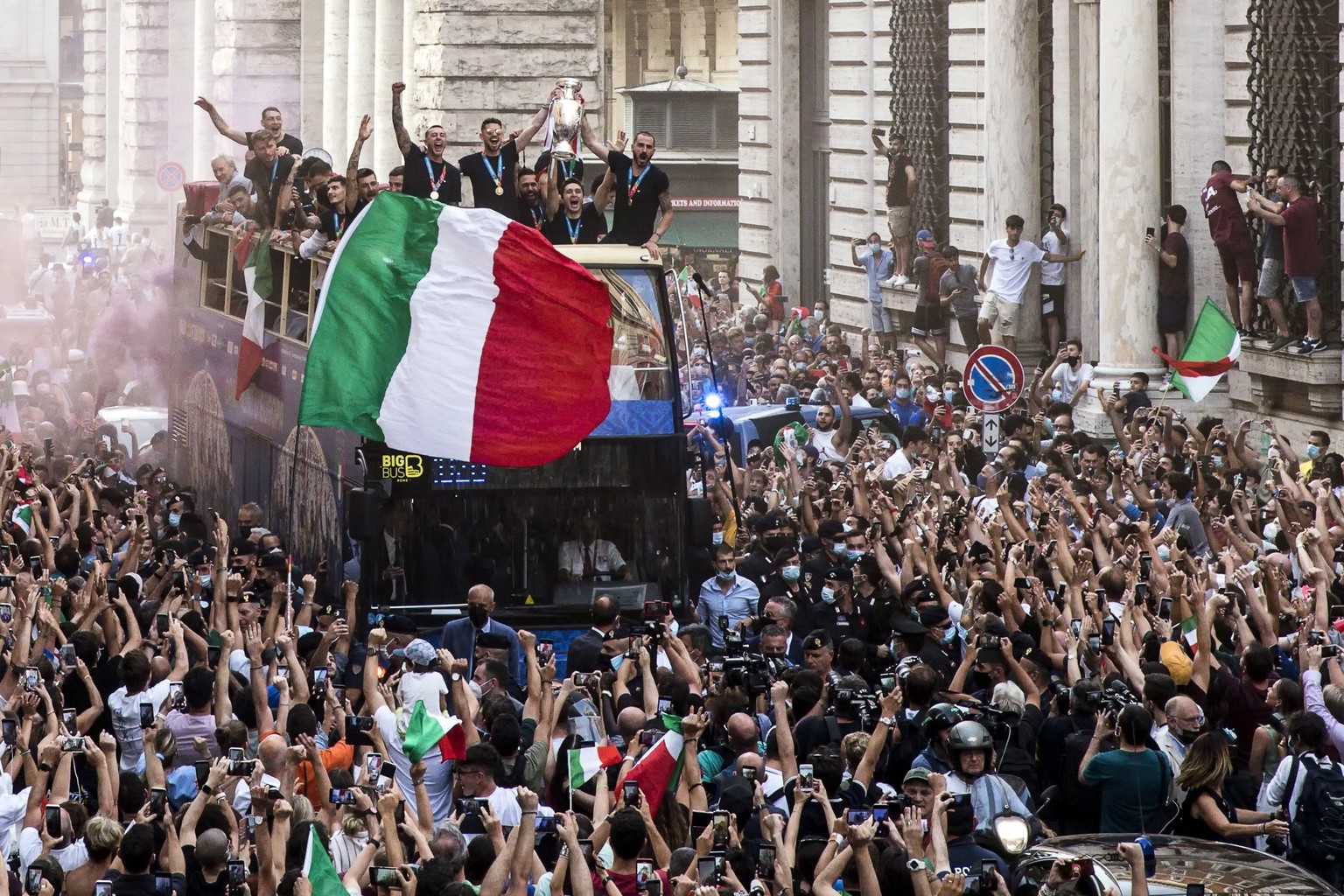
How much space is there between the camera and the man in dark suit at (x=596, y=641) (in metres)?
13.0

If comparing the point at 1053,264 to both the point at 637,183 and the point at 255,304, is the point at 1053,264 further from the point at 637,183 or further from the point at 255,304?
the point at 255,304

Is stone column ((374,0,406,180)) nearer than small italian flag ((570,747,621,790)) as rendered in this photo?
No

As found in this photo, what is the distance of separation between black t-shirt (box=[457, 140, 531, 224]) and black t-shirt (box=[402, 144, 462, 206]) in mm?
133

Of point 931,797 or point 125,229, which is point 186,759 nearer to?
point 931,797

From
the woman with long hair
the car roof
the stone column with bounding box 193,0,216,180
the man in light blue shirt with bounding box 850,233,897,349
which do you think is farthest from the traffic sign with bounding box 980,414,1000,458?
the stone column with bounding box 193,0,216,180

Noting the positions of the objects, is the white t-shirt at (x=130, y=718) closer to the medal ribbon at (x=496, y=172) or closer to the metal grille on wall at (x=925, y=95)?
the medal ribbon at (x=496, y=172)

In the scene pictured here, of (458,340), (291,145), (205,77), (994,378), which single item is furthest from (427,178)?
(205,77)

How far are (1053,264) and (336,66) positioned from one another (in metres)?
21.5

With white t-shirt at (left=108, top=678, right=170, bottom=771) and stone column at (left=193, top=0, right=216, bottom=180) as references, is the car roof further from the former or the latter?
stone column at (left=193, top=0, right=216, bottom=180)

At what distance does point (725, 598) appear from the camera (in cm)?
1493

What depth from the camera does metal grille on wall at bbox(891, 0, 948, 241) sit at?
28.4 m

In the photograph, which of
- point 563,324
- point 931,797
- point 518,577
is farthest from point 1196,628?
point 518,577

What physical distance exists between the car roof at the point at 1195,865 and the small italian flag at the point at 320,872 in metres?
2.30

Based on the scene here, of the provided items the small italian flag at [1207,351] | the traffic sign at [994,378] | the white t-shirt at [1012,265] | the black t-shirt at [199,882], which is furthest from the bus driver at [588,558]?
the white t-shirt at [1012,265]
